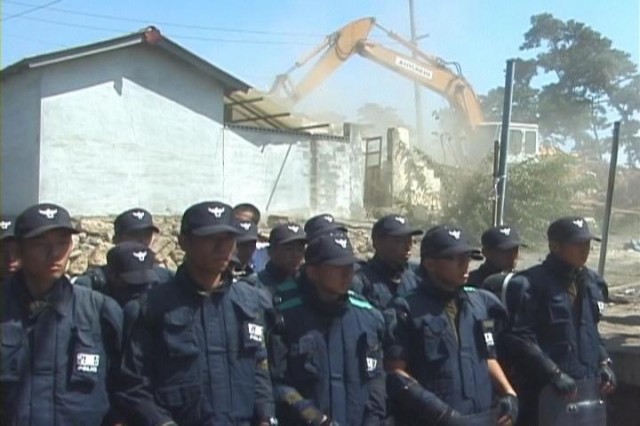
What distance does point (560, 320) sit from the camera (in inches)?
193

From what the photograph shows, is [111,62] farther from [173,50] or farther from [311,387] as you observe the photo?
[311,387]

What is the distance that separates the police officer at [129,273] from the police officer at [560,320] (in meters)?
2.12

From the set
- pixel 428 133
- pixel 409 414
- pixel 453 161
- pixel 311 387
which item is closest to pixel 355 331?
pixel 311 387

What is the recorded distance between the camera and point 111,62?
1744 cm

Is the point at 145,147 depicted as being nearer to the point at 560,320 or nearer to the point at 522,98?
the point at 560,320

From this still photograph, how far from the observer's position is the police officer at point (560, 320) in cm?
489

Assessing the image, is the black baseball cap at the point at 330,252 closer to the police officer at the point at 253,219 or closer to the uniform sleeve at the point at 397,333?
the uniform sleeve at the point at 397,333

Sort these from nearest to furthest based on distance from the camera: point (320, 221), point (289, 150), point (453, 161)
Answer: point (320, 221)
point (289, 150)
point (453, 161)

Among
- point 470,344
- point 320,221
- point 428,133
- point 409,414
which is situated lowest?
point 409,414

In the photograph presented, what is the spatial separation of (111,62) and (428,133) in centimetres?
1933

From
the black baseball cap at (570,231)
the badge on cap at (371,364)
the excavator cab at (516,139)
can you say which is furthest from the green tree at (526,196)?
the badge on cap at (371,364)

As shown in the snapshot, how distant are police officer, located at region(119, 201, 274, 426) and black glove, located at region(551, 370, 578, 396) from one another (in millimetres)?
1918

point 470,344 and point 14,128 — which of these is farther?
point 14,128

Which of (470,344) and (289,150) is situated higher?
(289,150)
